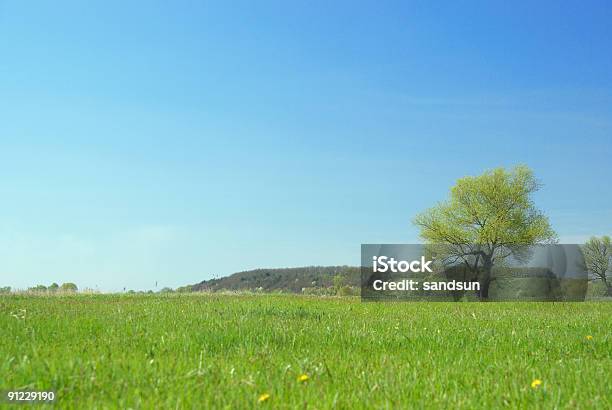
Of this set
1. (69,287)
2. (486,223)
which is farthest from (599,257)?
(69,287)

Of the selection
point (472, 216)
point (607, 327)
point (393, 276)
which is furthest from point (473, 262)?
point (607, 327)

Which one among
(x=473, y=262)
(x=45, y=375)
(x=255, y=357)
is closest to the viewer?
(x=45, y=375)

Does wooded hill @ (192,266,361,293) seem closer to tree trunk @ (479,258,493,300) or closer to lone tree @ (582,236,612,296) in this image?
tree trunk @ (479,258,493,300)

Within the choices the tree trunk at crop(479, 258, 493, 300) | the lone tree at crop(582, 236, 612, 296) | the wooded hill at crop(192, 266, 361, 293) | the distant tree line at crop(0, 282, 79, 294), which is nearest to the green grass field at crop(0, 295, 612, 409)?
the distant tree line at crop(0, 282, 79, 294)

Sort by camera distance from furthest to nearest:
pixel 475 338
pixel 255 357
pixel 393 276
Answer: pixel 393 276, pixel 475 338, pixel 255 357

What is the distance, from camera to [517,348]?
8430 millimetres

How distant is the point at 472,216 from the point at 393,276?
10313mm

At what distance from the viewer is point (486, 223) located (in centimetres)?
4453

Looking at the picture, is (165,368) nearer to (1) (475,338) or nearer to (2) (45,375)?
(2) (45,375)

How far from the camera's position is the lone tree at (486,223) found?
44.0 meters

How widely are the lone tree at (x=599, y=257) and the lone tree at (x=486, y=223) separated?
16156 millimetres

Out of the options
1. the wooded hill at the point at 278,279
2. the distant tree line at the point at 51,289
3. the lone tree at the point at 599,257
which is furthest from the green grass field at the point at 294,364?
the lone tree at the point at 599,257

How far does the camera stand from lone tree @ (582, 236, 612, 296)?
188 feet

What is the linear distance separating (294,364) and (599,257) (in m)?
62.4
